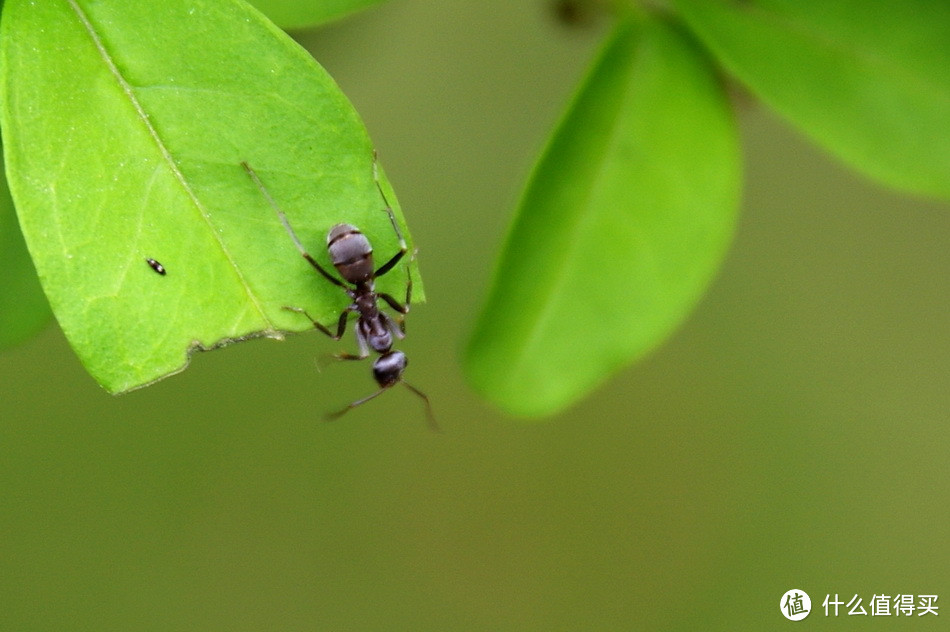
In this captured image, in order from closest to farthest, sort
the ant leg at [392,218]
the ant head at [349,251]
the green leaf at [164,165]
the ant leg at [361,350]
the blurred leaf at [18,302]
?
→ the green leaf at [164,165] < the ant leg at [392,218] < the ant head at [349,251] < the blurred leaf at [18,302] < the ant leg at [361,350]

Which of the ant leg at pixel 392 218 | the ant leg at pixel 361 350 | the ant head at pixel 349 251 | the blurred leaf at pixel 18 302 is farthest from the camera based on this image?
the ant leg at pixel 361 350

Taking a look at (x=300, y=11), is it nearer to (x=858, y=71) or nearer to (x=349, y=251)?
(x=349, y=251)

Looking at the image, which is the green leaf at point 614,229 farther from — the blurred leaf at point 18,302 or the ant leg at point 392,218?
the blurred leaf at point 18,302

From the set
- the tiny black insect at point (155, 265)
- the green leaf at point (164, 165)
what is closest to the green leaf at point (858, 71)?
the green leaf at point (164, 165)

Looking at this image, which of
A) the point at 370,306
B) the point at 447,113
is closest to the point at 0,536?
the point at 447,113

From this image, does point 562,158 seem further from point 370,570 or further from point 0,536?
point 0,536

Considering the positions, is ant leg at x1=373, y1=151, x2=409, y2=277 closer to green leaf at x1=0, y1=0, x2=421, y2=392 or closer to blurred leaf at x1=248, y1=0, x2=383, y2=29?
green leaf at x1=0, y1=0, x2=421, y2=392

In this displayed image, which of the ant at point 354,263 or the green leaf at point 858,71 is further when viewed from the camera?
the green leaf at point 858,71

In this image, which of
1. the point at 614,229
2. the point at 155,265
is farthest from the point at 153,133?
the point at 614,229
